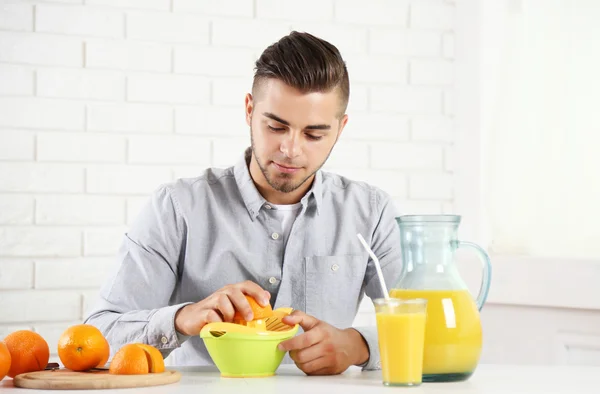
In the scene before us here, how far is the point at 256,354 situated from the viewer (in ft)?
4.86

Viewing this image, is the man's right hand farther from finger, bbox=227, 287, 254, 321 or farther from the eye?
the eye

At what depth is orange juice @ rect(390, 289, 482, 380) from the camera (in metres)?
1.42

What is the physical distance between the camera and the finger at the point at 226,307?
1508 millimetres

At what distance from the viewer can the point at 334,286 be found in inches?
86.4

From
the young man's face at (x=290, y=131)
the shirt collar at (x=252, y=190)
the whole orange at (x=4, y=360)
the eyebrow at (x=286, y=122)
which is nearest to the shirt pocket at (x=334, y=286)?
the shirt collar at (x=252, y=190)

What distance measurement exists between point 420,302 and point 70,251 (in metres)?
1.64

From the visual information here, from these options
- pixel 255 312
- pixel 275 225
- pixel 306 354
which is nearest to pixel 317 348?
pixel 306 354

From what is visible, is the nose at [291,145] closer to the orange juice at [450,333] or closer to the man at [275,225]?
the man at [275,225]

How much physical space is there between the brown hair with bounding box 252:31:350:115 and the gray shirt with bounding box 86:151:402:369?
279mm

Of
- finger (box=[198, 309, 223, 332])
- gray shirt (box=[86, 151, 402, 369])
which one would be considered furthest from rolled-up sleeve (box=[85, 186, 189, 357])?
finger (box=[198, 309, 223, 332])

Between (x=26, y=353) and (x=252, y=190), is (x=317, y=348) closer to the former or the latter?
(x=26, y=353)

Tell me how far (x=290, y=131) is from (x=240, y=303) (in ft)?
1.85

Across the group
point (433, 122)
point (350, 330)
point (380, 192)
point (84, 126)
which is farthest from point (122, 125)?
point (350, 330)

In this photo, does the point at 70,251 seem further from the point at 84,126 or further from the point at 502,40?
the point at 502,40
